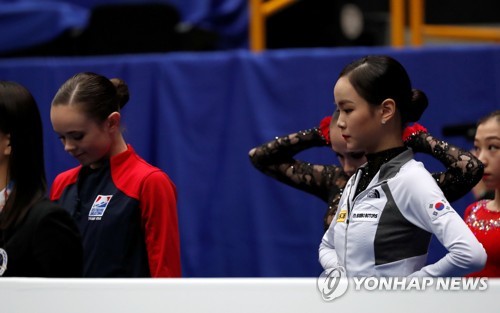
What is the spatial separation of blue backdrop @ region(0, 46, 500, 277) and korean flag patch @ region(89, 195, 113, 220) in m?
1.71

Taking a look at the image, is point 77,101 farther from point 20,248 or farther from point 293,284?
point 293,284

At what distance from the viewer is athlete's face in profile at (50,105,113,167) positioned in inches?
125

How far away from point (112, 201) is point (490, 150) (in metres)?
1.37

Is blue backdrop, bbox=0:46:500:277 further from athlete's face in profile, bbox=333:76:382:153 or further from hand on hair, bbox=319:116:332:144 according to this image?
athlete's face in profile, bbox=333:76:382:153

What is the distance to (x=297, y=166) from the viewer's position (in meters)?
3.52

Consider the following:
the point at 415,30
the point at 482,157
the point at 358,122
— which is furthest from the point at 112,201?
the point at 415,30

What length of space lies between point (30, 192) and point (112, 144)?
2.10 feet

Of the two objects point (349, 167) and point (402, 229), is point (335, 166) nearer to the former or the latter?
point (349, 167)

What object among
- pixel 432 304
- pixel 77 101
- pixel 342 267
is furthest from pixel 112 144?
pixel 432 304

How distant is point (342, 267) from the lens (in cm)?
272

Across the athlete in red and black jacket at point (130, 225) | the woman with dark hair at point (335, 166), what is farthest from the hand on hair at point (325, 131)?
Result: the athlete in red and black jacket at point (130, 225)

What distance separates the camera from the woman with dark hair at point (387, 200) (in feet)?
8.25

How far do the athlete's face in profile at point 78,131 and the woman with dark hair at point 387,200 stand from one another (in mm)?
922

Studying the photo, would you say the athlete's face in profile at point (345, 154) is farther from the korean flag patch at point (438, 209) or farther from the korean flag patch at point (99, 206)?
the korean flag patch at point (99, 206)
